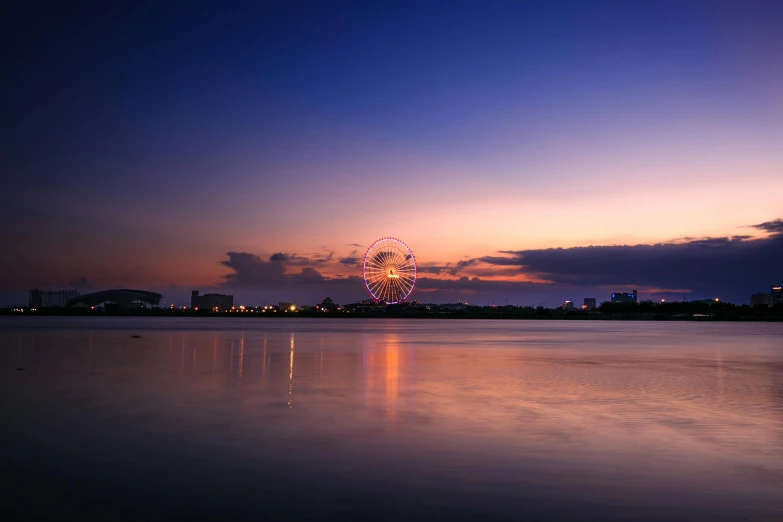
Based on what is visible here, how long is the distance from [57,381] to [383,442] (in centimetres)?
1666

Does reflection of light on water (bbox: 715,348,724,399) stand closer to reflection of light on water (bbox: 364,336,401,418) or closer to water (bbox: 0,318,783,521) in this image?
water (bbox: 0,318,783,521)

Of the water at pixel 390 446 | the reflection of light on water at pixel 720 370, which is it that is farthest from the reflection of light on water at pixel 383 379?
the reflection of light on water at pixel 720 370

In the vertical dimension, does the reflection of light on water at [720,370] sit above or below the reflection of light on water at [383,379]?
below

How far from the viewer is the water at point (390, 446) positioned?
9.37 m

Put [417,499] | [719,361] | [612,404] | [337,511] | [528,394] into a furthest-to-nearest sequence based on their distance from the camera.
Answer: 1. [719,361]
2. [528,394]
3. [612,404]
4. [417,499]
5. [337,511]

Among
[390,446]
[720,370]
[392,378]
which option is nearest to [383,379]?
[392,378]

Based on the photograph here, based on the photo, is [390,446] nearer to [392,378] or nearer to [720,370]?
[392,378]

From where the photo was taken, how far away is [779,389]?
2453 centimetres

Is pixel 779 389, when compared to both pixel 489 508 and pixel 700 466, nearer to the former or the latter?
pixel 700 466

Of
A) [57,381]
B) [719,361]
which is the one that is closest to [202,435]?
[57,381]

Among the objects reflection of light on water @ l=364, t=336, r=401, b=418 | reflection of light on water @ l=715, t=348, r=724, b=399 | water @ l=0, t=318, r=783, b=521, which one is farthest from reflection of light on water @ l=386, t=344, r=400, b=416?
reflection of light on water @ l=715, t=348, r=724, b=399

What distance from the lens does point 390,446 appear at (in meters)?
Answer: 13.7

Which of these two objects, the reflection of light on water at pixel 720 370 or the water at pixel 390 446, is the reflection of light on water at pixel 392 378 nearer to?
the water at pixel 390 446

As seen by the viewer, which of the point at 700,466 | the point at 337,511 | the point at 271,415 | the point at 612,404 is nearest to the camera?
the point at 337,511
